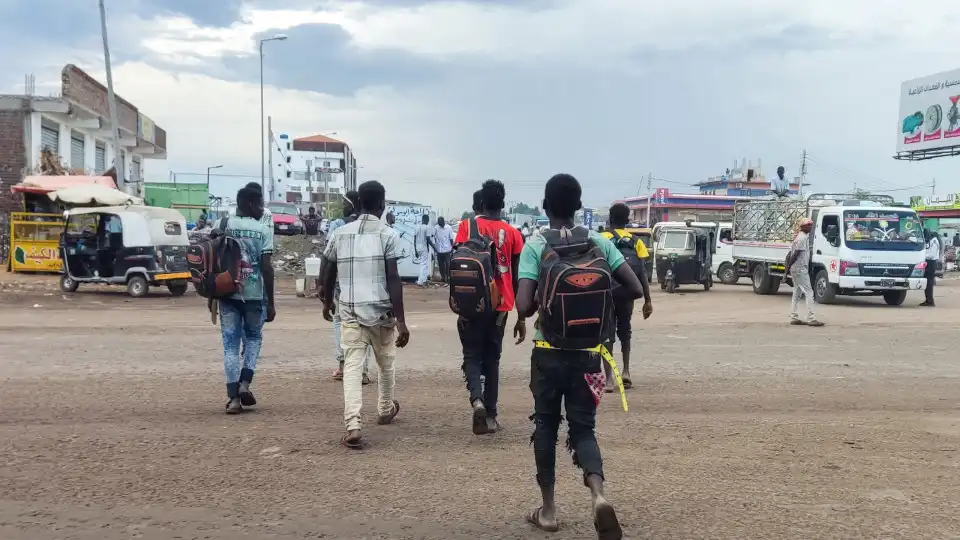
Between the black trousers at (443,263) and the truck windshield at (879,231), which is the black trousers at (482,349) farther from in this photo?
the black trousers at (443,263)

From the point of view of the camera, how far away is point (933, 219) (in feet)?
153

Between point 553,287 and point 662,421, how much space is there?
3114 mm

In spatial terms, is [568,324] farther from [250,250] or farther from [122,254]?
[122,254]

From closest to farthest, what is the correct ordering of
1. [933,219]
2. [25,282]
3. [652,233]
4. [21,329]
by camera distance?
[21,329]
[25,282]
[652,233]
[933,219]

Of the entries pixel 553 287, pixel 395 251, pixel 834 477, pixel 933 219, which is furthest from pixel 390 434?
pixel 933 219

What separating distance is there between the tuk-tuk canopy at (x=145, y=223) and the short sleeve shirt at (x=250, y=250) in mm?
11730

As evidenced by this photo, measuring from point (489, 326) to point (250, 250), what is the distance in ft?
7.14

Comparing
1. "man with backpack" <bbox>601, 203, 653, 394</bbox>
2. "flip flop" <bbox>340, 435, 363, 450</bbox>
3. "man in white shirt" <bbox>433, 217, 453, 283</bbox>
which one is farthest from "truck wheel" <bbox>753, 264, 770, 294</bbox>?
"flip flop" <bbox>340, 435, 363, 450</bbox>

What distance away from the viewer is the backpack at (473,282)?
19.2 feet

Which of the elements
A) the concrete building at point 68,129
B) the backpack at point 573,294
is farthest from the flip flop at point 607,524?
the concrete building at point 68,129

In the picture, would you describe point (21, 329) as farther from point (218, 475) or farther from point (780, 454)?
point (780, 454)

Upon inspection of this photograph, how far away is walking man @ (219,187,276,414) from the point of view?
6738 mm

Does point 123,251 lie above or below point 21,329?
above

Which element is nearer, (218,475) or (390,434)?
(218,475)
